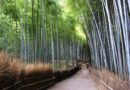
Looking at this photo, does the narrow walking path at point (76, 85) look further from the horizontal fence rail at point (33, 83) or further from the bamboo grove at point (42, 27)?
the bamboo grove at point (42, 27)

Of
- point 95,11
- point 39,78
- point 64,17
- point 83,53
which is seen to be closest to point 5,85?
point 39,78

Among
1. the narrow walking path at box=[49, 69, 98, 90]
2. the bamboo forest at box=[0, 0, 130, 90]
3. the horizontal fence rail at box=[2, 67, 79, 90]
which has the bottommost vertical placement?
the narrow walking path at box=[49, 69, 98, 90]

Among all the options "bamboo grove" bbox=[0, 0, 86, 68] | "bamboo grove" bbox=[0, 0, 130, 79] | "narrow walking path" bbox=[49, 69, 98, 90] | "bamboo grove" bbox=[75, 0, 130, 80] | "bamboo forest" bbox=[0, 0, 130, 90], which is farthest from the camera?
"bamboo grove" bbox=[0, 0, 86, 68]

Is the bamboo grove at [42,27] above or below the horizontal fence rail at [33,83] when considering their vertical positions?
above

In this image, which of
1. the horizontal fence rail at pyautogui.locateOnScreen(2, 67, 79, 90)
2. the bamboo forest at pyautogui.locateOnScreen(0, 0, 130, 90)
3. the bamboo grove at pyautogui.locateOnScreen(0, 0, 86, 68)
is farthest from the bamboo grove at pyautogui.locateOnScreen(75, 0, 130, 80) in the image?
the horizontal fence rail at pyautogui.locateOnScreen(2, 67, 79, 90)

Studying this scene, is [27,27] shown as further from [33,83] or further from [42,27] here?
[33,83]

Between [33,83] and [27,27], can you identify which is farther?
[27,27]

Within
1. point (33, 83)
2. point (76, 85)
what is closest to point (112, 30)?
point (76, 85)

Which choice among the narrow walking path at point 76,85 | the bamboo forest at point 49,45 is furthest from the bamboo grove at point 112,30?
the narrow walking path at point 76,85

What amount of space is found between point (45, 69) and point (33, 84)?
2.20 m

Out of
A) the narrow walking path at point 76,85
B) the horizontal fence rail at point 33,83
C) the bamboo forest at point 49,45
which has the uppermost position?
the bamboo forest at point 49,45

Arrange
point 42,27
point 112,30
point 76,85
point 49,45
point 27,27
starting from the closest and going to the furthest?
1. point 112,30
2. point 76,85
3. point 42,27
4. point 27,27
5. point 49,45

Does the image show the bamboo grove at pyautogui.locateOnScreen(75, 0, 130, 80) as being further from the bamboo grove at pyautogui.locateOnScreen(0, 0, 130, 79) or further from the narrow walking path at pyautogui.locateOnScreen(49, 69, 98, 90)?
the narrow walking path at pyautogui.locateOnScreen(49, 69, 98, 90)

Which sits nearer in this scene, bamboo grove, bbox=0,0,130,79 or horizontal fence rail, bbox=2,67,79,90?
horizontal fence rail, bbox=2,67,79,90
